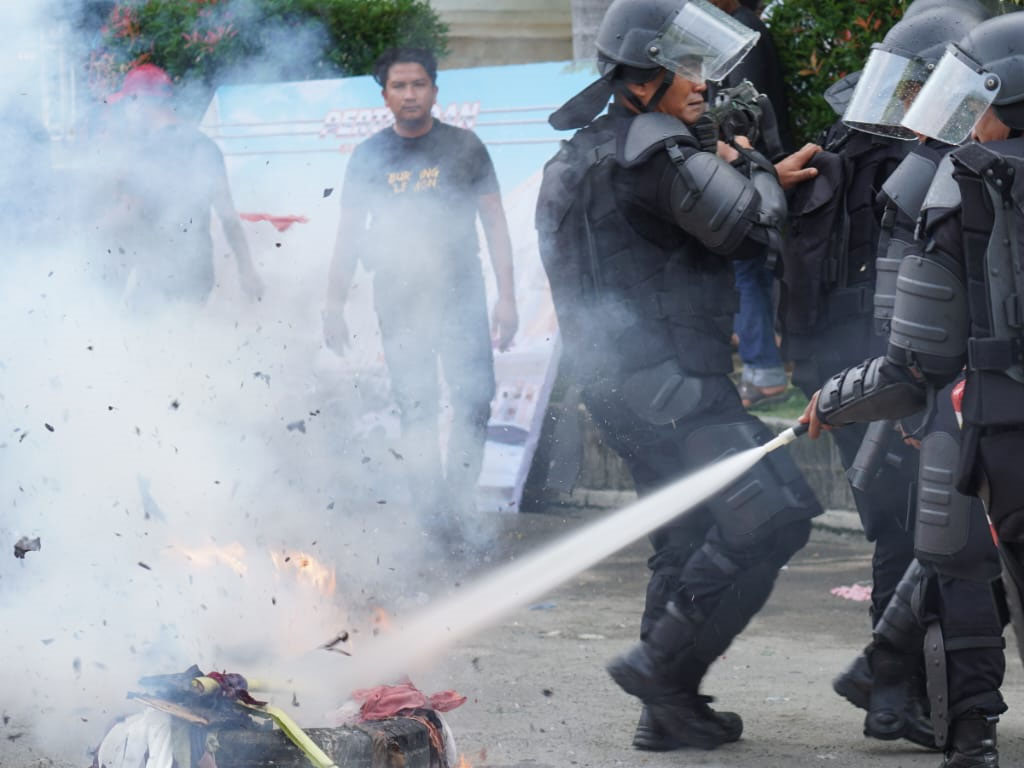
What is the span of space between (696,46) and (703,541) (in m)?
1.31

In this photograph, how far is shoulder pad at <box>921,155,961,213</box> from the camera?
378 centimetres

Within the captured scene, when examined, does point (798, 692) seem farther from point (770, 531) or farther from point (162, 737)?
point (162, 737)

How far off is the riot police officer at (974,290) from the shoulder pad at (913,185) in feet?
1.42

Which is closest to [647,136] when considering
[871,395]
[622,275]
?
[622,275]

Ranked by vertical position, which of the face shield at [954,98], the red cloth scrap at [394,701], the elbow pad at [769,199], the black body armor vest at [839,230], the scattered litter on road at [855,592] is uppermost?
the face shield at [954,98]

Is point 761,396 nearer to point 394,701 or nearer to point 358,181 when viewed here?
point 358,181

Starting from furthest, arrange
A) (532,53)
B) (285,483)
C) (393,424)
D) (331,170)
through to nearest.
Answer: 1. (532,53)
2. (331,170)
3. (393,424)
4. (285,483)

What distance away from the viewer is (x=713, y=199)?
4.51 meters

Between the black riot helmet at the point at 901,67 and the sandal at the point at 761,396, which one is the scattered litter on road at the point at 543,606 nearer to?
the sandal at the point at 761,396

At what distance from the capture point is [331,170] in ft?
30.9

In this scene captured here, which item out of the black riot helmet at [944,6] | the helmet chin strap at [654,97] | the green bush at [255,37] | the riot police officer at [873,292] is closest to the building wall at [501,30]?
the green bush at [255,37]

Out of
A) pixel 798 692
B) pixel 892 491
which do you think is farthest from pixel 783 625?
pixel 892 491

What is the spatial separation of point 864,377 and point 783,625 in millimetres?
2488

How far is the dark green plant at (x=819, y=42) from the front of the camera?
8070 mm
